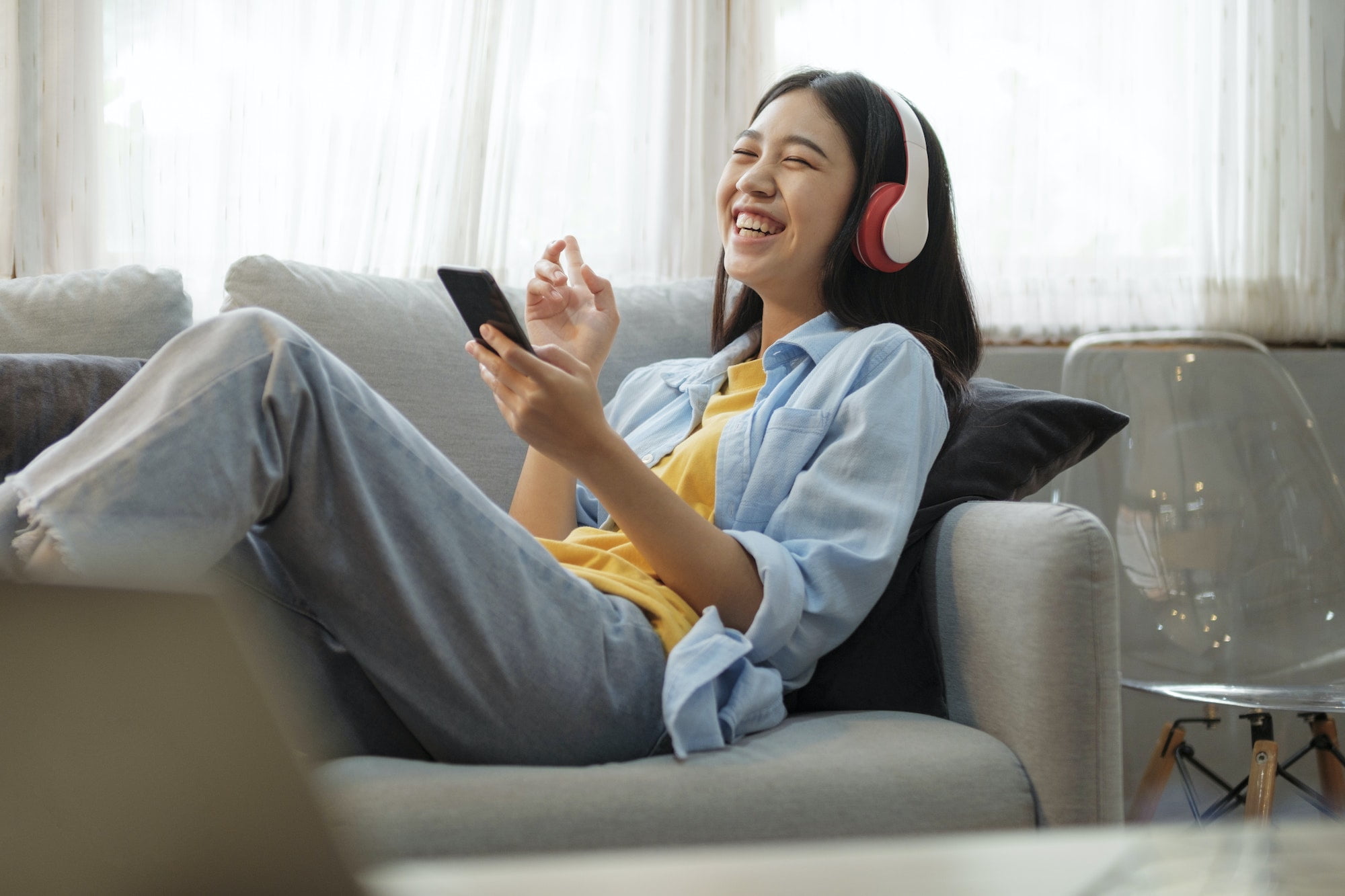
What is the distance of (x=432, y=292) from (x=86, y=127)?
913 millimetres

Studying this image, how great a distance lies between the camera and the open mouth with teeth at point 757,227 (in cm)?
142

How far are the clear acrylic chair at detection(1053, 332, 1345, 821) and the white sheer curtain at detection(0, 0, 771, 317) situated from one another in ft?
2.81

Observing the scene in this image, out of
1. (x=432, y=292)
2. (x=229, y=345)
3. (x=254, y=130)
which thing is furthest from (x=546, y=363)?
(x=254, y=130)

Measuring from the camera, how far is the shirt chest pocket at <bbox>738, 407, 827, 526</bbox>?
116 cm

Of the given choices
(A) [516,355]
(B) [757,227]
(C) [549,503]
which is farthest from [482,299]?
(B) [757,227]

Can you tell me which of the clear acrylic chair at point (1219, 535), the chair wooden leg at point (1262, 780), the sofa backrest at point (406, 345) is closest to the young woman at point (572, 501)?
the sofa backrest at point (406, 345)

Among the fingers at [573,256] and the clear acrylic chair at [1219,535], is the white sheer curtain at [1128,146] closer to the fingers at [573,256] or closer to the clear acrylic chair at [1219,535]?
the clear acrylic chair at [1219,535]

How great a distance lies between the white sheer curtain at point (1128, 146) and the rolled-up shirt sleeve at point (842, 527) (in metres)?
1.11

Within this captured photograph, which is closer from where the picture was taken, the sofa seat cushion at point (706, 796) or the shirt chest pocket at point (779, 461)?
the sofa seat cushion at point (706, 796)

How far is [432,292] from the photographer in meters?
1.62

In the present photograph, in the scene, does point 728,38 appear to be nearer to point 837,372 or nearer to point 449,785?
point 837,372

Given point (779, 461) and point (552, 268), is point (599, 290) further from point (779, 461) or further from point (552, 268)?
point (779, 461)

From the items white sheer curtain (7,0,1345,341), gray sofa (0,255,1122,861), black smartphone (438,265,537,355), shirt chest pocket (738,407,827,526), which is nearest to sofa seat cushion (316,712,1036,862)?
gray sofa (0,255,1122,861)

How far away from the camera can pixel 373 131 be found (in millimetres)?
2076
